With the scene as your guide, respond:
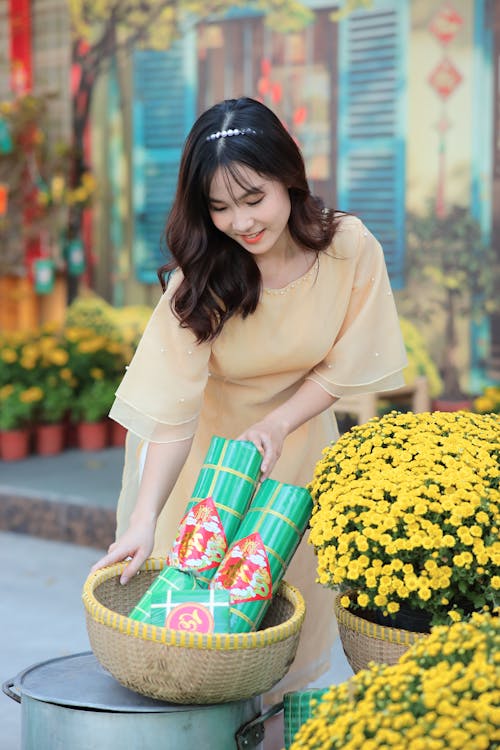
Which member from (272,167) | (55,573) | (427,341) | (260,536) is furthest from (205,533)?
(427,341)

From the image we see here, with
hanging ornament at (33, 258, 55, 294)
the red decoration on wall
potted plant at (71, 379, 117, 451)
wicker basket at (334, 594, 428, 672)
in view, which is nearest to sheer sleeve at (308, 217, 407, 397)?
wicker basket at (334, 594, 428, 672)

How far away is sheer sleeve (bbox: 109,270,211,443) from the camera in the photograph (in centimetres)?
212

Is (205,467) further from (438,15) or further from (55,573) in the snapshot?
(438,15)

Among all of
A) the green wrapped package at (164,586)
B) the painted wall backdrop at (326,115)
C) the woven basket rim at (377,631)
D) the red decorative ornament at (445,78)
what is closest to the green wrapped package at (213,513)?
the green wrapped package at (164,586)

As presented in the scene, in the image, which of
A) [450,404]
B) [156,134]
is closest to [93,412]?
[156,134]

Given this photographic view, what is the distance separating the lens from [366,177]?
491cm

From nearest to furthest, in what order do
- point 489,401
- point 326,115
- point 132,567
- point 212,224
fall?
point 132,567, point 212,224, point 489,401, point 326,115

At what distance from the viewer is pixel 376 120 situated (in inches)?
191

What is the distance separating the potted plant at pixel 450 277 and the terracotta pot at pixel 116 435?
1544mm

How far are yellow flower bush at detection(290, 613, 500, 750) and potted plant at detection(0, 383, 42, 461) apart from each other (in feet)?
12.5

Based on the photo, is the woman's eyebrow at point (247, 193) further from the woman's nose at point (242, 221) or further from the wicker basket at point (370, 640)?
the wicker basket at point (370, 640)

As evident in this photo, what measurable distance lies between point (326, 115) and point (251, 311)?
10.0ft

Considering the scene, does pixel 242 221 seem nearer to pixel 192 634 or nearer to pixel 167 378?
pixel 167 378

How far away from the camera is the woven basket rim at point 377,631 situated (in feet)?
5.65
